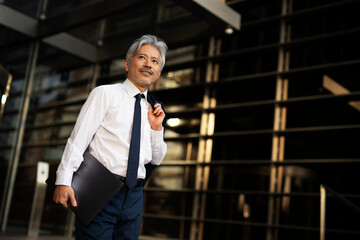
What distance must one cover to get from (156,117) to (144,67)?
0.76 feet

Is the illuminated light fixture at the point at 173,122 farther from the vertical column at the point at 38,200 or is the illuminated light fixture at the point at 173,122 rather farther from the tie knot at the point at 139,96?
the tie knot at the point at 139,96

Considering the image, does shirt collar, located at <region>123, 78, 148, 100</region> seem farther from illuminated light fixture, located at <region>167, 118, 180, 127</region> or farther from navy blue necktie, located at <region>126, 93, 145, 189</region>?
illuminated light fixture, located at <region>167, 118, 180, 127</region>

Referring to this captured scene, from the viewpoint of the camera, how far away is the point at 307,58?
5348 mm

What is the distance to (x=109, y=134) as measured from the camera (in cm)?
200

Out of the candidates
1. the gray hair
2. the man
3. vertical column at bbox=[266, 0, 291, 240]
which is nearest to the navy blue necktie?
the man

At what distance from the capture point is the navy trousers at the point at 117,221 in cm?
186

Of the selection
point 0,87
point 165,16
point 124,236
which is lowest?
point 124,236

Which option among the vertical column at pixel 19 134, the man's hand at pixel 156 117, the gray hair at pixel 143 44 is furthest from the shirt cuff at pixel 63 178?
the vertical column at pixel 19 134

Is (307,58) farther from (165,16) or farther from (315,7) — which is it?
(165,16)

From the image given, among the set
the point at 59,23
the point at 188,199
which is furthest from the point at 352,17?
the point at 59,23

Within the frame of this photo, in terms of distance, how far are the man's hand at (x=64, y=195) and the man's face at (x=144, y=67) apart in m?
0.57

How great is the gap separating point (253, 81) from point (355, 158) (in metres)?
1.54

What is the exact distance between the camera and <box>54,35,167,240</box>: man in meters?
1.87

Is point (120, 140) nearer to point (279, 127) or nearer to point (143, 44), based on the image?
point (143, 44)
